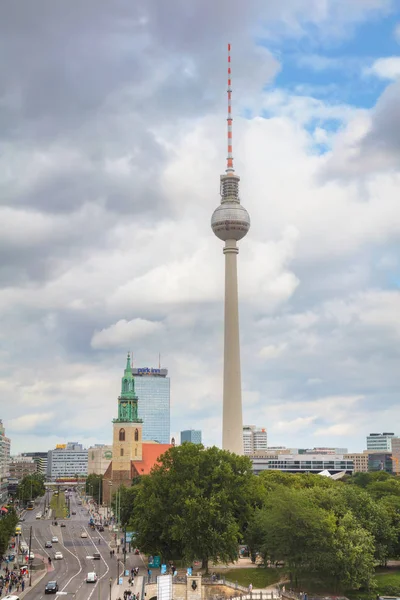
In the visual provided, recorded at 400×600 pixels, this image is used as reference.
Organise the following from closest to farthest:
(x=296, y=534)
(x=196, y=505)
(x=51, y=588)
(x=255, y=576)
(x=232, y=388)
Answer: (x=296, y=534) < (x=51, y=588) < (x=196, y=505) < (x=255, y=576) < (x=232, y=388)

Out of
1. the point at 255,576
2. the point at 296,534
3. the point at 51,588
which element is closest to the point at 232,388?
the point at 255,576

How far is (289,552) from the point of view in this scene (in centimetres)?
8262

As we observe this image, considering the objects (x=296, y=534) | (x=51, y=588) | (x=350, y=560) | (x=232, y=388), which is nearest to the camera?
(x=350, y=560)

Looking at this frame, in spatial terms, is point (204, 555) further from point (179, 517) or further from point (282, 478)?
point (282, 478)

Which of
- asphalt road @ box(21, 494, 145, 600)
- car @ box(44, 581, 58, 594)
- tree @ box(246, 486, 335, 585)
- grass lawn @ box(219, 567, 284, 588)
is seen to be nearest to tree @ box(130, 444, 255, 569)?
grass lawn @ box(219, 567, 284, 588)

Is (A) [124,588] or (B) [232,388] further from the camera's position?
(B) [232,388]

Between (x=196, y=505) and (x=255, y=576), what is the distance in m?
11.4

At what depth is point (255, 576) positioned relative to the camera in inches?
3474

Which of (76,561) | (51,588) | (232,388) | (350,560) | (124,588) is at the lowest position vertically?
(124,588)

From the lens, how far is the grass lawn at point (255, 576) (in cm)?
8575

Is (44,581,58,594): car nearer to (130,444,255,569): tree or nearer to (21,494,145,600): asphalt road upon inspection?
(21,494,145,600): asphalt road

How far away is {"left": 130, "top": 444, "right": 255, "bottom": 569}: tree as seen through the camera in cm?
8606

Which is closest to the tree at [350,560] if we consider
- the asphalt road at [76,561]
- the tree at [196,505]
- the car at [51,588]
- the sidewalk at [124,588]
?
the tree at [196,505]

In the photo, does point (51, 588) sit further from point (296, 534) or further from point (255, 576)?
point (296, 534)
